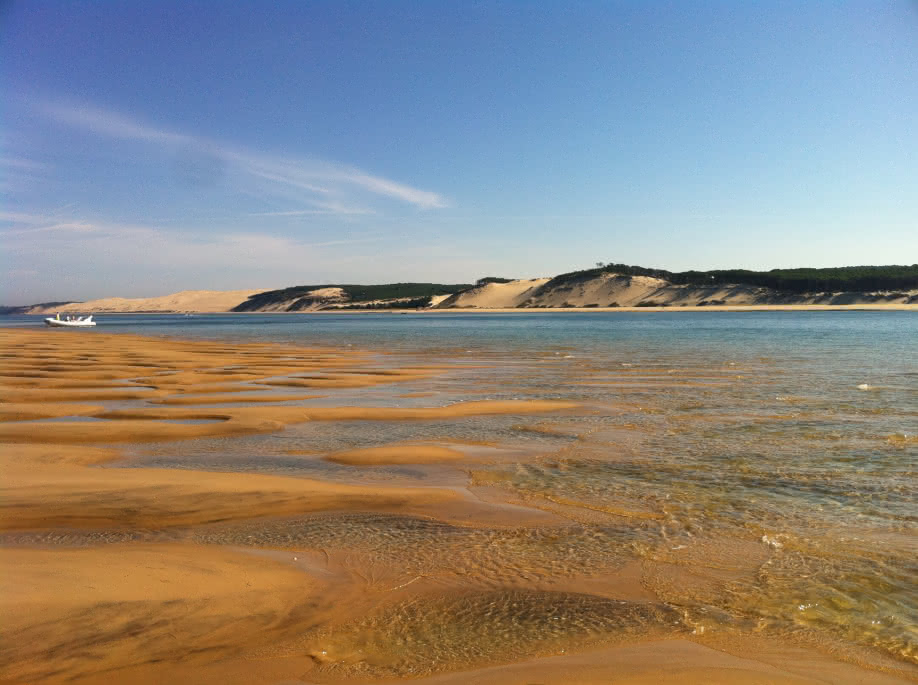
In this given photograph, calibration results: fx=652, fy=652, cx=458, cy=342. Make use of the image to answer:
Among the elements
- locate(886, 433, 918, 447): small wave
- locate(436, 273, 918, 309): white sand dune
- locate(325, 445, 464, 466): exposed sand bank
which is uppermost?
locate(436, 273, 918, 309): white sand dune

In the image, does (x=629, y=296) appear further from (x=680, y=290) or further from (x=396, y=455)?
(x=396, y=455)

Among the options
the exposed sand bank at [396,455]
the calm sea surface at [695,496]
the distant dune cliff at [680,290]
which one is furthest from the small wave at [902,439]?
the distant dune cliff at [680,290]

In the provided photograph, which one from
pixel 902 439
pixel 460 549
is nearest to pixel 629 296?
pixel 902 439

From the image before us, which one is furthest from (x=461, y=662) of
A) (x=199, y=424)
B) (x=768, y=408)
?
(x=768, y=408)

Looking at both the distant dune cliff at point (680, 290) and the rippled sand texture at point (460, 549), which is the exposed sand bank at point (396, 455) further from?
the distant dune cliff at point (680, 290)

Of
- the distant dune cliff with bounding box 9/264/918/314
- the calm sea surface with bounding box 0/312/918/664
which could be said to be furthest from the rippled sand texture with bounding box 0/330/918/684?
the distant dune cliff with bounding box 9/264/918/314

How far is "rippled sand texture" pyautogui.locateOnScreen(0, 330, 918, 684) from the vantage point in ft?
11.0

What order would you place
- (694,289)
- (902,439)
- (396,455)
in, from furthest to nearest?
(694,289) < (902,439) < (396,455)

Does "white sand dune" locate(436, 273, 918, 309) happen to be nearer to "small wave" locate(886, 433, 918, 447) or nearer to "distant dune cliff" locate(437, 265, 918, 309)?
"distant dune cliff" locate(437, 265, 918, 309)

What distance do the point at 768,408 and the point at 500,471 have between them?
6536mm

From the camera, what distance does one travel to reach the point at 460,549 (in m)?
4.86

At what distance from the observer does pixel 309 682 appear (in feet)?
10.3

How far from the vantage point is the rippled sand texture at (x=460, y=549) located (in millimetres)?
3359

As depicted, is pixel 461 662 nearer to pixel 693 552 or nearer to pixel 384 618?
pixel 384 618
